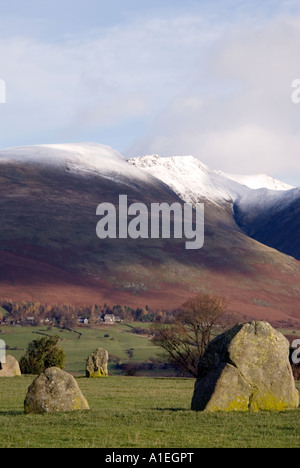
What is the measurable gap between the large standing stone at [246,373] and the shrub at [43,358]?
1611 inches

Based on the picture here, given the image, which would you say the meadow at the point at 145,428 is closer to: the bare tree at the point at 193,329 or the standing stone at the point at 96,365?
the standing stone at the point at 96,365

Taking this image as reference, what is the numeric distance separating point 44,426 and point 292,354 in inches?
1746

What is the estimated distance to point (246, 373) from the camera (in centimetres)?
2609

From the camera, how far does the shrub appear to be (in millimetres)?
66125

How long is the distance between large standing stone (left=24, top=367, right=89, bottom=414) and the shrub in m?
39.6

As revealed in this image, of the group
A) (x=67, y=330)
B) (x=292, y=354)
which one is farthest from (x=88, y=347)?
(x=292, y=354)

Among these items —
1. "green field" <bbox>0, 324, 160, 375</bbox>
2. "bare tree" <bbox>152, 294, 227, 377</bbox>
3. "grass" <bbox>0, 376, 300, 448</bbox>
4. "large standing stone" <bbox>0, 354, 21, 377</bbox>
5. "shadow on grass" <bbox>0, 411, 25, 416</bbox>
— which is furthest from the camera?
"green field" <bbox>0, 324, 160, 375</bbox>

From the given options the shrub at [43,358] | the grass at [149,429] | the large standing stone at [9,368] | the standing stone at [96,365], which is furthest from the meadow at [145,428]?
the shrub at [43,358]

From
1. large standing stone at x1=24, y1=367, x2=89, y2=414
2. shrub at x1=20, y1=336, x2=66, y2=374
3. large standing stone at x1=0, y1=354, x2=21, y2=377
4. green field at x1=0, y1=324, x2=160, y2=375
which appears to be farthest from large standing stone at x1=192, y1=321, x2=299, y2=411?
green field at x1=0, y1=324, x2=160, y2=375

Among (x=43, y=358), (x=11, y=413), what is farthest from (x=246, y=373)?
(x=43, y=358)

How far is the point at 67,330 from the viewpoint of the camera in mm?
184750

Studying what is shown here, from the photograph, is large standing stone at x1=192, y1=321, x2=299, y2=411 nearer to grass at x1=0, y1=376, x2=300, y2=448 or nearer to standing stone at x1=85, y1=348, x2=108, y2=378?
grass at x1=0, y1=376, x2=300, y2=448

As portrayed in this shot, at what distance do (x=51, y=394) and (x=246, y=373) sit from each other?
755 cm
